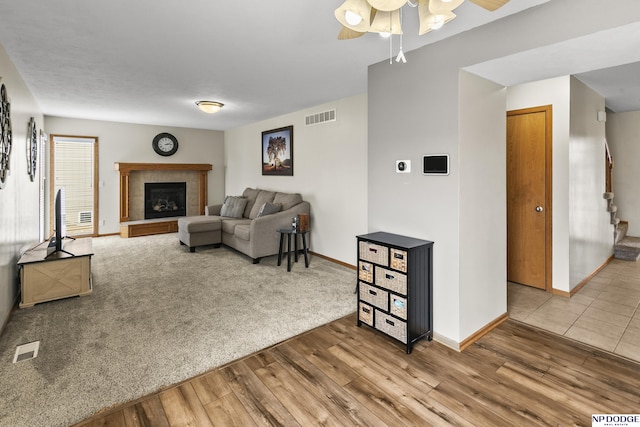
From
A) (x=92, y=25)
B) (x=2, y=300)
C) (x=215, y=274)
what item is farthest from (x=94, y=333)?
(x=92, y=25)

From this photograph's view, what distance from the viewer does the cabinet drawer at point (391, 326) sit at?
7.98 ft

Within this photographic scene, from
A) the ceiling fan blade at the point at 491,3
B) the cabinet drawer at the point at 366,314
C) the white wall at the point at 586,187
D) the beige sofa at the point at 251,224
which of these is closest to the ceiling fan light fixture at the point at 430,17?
the ceiling fan blade at the point at 491,3

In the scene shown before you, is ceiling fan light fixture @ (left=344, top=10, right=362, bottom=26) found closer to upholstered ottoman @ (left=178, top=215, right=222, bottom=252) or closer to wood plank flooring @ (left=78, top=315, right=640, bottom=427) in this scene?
wood plank flooring @ (left=78, top=315, right=640, bottom=427)

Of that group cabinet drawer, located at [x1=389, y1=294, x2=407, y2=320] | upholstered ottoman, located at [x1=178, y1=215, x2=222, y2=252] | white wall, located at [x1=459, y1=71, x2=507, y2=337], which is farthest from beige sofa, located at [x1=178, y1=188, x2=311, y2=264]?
white wall, located at [x1=459, y1=71, x2=507, y2=337]

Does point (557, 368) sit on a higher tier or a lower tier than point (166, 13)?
lower

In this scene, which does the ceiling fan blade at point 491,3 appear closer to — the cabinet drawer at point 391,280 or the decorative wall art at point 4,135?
the cabinet drawer at point 391,280

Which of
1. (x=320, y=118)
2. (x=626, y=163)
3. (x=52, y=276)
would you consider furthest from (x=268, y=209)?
(x=626, y=163)

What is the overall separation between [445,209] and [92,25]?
9.42ft

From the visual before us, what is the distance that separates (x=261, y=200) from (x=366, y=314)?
149 inches

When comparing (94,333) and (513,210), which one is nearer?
(94,333)

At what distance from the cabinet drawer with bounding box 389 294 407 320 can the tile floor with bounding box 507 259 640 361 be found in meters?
1.27

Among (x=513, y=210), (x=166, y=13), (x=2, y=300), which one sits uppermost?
(x=166, y=13)

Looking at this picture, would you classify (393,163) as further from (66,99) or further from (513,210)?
(66,99)

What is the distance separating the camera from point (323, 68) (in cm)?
329
